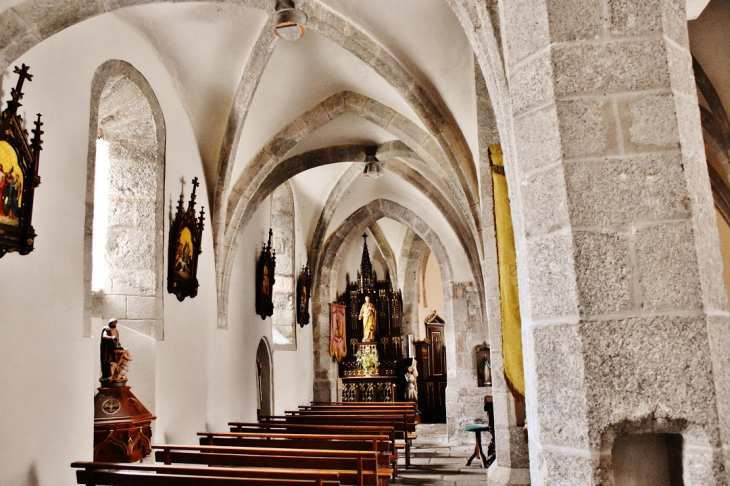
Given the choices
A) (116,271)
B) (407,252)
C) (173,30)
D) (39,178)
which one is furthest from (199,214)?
(407,252)

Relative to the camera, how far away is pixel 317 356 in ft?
44.1

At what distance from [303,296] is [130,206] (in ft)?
20.0

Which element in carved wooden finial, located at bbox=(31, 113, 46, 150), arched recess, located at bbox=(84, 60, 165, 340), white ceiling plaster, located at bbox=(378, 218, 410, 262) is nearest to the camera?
carved wooden finial, located at bbox=(31, 113, 46, 150)

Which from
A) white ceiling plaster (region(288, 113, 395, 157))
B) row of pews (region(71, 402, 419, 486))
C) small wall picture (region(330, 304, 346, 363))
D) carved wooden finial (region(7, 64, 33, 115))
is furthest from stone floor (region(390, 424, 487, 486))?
carved wooden finial (region(7, 64, 33, 115))

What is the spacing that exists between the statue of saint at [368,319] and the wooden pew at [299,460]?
34.3ft

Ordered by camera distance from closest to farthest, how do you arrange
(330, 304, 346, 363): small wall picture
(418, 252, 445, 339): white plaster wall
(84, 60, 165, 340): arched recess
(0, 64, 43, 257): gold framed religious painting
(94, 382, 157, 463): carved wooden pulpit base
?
(0, 64, 43, 257): gold framed religious painting
(94, 382, 157, 463): carved wooden pulpit base
(84, 60, 165, 340): arched recess
(330, 304, 346, 363): small wall picture
(418, 252, 445, 339): white plaster wall

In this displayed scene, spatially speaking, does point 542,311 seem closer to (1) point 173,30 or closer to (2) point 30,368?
(2) point 30,368

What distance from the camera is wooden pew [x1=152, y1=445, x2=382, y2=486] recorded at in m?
4.47

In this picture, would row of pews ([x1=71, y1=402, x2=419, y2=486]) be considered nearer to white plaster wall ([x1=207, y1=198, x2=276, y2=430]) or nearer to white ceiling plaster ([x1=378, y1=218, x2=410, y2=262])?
white plaster wall ([x1=207, y1=198, x2=276, y2=430])

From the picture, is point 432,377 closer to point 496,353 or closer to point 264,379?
point 264,379

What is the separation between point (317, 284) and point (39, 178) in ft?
30.7

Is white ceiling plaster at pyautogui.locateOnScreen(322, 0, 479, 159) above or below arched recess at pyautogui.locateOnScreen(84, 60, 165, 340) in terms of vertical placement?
above

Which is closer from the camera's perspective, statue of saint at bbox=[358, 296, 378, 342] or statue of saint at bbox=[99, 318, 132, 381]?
statue of saint at bbox=[99, 318, 132, 381]

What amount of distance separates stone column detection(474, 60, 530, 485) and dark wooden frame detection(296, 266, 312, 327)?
693cm
